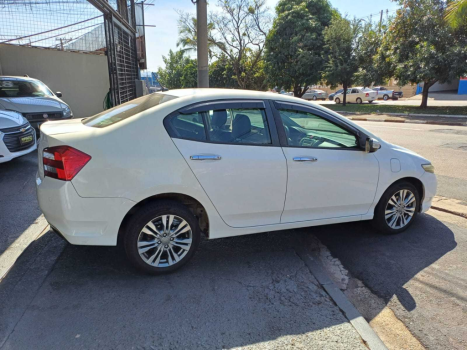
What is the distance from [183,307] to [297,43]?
28.4m

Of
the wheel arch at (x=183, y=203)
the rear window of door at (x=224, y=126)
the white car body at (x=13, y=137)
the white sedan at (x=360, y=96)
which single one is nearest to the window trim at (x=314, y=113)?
the rear window of door at (x=224, y=126)

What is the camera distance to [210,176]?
10.9 ft

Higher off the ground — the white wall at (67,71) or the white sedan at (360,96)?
the white wall at (67,71)

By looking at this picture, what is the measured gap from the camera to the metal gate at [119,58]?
10281 mm

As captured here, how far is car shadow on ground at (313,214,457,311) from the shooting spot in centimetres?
347

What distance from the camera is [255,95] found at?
3725mm

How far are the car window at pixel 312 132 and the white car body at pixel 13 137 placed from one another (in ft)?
17.2

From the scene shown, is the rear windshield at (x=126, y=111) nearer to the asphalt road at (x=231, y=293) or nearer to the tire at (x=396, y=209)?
the asphalt road at (x=231, y=293)

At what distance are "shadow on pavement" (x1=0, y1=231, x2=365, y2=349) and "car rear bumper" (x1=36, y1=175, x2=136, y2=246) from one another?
1.48 ft

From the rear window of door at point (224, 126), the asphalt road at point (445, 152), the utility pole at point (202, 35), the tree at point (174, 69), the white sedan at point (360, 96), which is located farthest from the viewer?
the tree at point (174, 69)

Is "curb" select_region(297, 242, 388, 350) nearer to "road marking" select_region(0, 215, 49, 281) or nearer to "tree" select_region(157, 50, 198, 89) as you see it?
"road marking" select_region(0, 215, 49, 281)

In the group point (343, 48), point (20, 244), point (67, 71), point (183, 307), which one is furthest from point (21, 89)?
point (343, 48)

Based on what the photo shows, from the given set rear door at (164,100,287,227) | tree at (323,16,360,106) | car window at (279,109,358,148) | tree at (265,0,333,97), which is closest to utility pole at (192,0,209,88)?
car window at (279,109,358,148)

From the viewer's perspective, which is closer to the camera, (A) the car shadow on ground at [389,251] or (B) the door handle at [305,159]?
(A) the car shadow on ground at [389,251]
